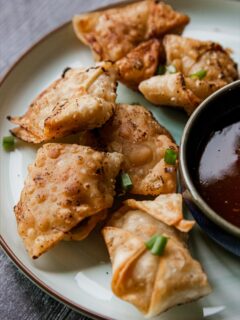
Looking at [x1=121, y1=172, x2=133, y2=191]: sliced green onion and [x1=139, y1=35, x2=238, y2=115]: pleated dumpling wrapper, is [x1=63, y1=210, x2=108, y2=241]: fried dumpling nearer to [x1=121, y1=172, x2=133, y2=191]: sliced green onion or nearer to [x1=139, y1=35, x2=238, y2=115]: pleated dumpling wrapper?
[x1=121, y1=172, x2=133, y2=191]: sliced green onion

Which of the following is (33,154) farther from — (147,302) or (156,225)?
(147,302)

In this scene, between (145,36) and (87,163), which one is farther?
(145,36)

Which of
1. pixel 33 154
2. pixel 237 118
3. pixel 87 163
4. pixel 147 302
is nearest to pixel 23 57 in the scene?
pixel 33 154

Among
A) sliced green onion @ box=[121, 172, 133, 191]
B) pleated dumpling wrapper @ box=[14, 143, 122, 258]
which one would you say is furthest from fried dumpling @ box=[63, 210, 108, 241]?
sliced green onion @ box=[121, 172, 133, 191]

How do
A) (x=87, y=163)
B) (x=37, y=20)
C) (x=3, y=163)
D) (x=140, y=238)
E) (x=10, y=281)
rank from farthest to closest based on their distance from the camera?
(x=37, y=20), (x=3, y=163), (x=10, y=281), (x=87, y=163), (x=140, y=238)

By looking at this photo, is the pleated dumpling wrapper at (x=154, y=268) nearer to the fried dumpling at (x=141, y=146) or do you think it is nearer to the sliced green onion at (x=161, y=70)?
the fried dumpling at (x=141, y=146)

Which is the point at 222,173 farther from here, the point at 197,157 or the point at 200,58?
the point at 200,58
